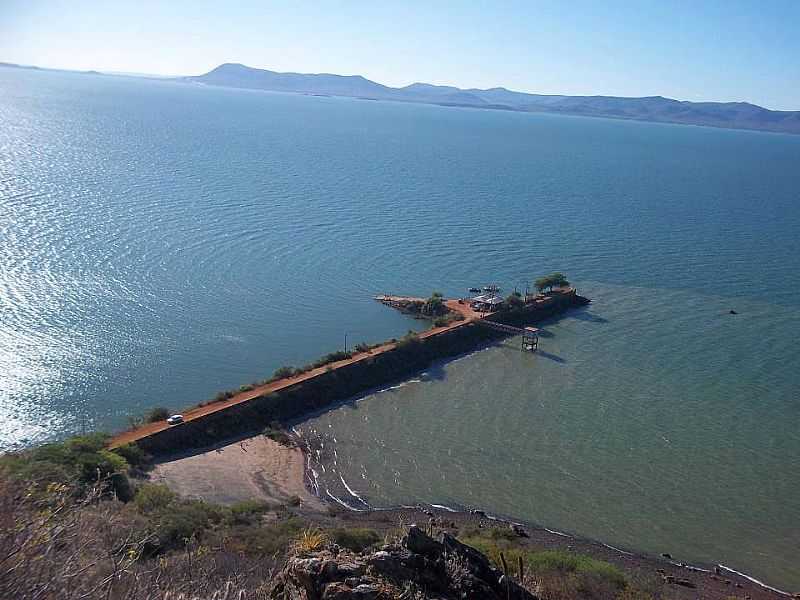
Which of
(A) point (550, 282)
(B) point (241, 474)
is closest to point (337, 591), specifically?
(B) point (241, 474)

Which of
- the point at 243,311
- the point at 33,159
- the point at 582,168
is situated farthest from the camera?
the point at 582,168

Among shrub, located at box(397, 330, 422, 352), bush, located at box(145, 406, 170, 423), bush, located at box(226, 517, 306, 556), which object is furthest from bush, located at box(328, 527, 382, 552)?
shrub, located at box(397, 330, 422, 352)

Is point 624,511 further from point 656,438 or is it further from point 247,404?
point 247,404

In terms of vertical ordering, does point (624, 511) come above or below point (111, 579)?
below

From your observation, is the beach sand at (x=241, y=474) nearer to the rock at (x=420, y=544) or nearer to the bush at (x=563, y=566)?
the bush at (x=563, y=566)

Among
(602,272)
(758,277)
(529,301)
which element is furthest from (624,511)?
(758,277)

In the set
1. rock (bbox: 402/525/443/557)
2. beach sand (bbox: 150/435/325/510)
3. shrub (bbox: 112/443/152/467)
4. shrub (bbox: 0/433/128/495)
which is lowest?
→ beach sand (bbox: 150/435/325/510)

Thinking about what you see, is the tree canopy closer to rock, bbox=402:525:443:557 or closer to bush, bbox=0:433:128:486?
Answer: bush, bbox=0:433:128:486
